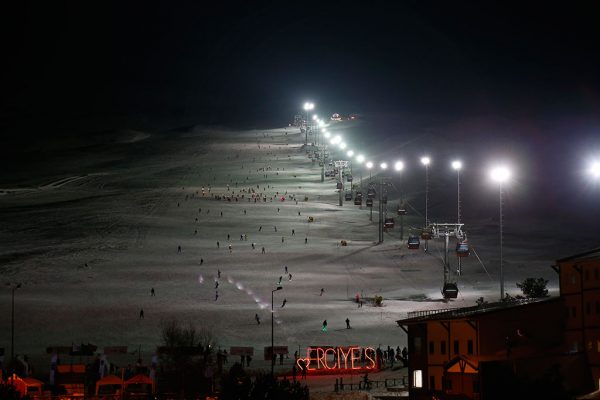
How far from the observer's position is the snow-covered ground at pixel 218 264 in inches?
1623

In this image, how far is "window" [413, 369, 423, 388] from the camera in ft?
101

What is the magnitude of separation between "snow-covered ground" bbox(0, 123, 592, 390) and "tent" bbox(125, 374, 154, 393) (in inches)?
235

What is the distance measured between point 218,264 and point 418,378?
25.6 meters

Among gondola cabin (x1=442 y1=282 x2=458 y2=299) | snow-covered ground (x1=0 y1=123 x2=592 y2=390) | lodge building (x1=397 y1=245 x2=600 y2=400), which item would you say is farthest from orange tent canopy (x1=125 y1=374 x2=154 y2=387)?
gondola cabin (x1=442 y1=282 x2=458 y2=299)

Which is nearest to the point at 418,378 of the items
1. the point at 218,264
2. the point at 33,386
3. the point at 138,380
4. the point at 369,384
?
the point at 369,384

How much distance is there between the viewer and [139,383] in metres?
31.0

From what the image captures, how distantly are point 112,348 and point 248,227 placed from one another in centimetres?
3273

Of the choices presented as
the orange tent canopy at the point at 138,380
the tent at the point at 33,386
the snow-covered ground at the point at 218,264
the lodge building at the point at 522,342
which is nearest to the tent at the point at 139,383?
the orange tent canopy at the point at 138,380

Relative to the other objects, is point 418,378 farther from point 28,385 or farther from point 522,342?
point 28,385

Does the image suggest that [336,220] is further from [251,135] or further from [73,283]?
[251,135]

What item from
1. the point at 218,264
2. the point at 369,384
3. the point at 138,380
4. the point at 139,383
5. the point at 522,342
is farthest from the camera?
the point at 218,264

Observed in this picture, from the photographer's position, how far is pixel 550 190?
8531cm

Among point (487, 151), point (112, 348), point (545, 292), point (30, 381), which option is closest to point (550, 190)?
point (487, 151)

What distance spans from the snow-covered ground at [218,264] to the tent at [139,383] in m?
5.97
